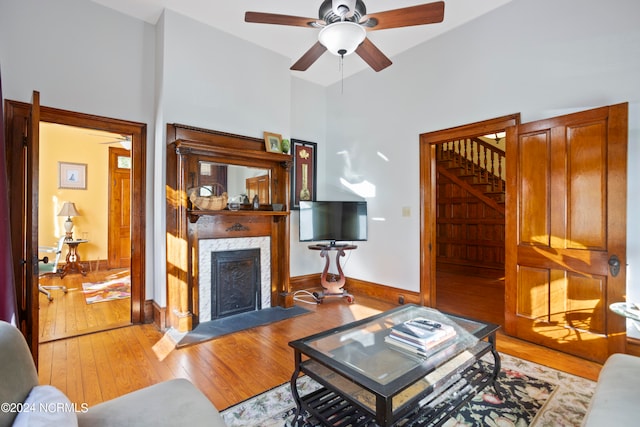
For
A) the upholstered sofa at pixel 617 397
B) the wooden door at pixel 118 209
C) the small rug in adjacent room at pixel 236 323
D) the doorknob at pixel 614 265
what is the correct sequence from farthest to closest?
the wooden door at pixel 118 209 → the small rug in adjacent room at pixel 236 323 → the doorknob at pixel 614 265 → the upholstered sofa at pixel 617 397

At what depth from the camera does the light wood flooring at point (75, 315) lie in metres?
3.34

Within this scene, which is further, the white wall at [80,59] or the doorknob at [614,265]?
the white wall at [80,59]

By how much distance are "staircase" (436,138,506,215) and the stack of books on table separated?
473 centimetres

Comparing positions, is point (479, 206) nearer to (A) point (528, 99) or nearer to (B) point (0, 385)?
Answer: (A) point (528, 99)

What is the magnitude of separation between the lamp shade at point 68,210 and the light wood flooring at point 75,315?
5.60 feet

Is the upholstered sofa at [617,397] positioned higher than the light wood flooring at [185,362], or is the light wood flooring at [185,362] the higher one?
the upholstered sofa at [617,397]

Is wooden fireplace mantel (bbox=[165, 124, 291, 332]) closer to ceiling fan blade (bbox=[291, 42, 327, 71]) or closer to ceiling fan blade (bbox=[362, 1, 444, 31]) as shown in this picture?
ceiling fan blade (bbox=[291, 42, 327, 71])

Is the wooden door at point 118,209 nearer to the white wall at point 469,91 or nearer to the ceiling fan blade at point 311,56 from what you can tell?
the white wall at point 469,91

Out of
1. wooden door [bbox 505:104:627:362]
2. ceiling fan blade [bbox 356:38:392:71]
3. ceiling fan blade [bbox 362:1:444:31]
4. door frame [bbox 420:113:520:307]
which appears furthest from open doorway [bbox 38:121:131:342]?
wooden door [bbox 505:104:627:362]

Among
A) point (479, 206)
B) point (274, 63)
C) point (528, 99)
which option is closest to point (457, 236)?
point (479, 206)

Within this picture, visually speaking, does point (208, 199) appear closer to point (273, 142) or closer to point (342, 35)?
point (273, 142)

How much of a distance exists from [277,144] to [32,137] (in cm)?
259

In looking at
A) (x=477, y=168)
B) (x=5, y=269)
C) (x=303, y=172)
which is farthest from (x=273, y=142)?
(x=477, y=168)

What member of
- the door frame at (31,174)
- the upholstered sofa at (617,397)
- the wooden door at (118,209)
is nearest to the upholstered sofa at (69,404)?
the door frame at (31,174)
